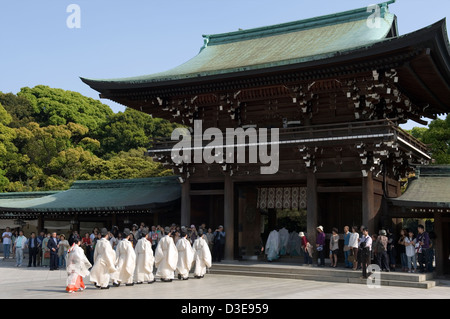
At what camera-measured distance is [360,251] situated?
635 inches

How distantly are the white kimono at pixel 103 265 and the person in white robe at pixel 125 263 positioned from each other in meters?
0.60

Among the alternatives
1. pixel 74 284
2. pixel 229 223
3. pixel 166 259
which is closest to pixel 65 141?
pixel 229 223

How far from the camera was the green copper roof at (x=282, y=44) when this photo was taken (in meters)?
18.8

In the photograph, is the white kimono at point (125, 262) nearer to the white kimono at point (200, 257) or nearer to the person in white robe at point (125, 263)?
the person in white robe at point (125, 263)

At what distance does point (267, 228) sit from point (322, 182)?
482 centimetres

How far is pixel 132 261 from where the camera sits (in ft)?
48.7

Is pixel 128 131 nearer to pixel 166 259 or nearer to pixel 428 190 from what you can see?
pixel 166 259

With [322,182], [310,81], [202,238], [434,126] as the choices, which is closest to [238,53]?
[310,81]

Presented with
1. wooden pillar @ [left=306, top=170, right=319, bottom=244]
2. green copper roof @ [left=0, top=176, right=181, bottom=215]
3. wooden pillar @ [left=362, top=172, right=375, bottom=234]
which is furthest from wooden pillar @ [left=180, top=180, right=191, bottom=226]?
wooden pillar @ [left=362, top=172, right=375, bottom=234]

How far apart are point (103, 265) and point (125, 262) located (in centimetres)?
86

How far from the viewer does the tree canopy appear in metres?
46.7

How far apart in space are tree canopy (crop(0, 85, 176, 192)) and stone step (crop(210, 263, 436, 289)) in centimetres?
2460

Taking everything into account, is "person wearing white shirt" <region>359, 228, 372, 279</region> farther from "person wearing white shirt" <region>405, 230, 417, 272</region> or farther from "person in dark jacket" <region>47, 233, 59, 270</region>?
"person in dark jacket" <region>47, 233, 59, 270</region>

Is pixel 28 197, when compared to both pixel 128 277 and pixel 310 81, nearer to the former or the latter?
pixel 128 277
